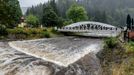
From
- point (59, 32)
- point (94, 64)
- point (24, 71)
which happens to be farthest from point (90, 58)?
point (59, 32)

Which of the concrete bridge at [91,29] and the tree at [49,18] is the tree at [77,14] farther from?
the concrete bridge at [91,29]

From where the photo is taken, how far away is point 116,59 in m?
18.8

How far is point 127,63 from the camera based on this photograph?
1678 centimetres

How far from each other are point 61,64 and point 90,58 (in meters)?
3.09

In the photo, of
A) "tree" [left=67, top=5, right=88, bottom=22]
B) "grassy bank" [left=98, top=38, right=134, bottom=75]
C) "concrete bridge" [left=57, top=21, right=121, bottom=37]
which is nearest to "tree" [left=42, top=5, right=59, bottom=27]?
"tree" [left=67, top=5, right=88, bottom=22]

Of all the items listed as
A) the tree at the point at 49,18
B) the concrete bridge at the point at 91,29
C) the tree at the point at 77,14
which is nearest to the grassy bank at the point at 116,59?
the concrete bridge at the point at 91,29

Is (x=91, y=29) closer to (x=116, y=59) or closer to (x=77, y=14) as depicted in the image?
(x=77, y=14)

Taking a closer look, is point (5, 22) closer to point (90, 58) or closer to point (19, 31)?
point (19, 31)

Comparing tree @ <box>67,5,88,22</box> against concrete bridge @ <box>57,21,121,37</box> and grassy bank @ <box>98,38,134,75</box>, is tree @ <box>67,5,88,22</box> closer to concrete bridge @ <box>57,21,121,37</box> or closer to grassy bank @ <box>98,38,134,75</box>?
concrete bridge @ <box>57,21,121,37</box>

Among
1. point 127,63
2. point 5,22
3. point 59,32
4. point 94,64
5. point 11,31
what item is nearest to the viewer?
point 127,63

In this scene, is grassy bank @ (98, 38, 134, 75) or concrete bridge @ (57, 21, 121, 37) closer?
grassy bank @ (98, 38, 134, 75)

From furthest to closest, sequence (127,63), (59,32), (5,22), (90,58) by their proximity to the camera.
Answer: (59,32)
(5,22)
(90,58)
(127,63)

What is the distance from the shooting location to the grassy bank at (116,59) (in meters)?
16.0

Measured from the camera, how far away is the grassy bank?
16.0 m
